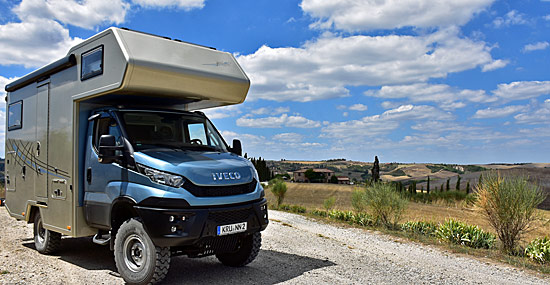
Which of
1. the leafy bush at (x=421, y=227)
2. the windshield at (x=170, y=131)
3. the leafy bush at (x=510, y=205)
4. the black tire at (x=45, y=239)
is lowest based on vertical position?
the leafy bush at (x=421, y=227)

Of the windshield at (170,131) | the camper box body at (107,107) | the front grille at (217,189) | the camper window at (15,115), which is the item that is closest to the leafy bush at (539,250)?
the camper box body at (107,107)

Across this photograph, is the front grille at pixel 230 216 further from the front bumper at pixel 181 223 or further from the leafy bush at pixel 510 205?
the leafy bush at pixel 510 205

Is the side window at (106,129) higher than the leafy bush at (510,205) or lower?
higher

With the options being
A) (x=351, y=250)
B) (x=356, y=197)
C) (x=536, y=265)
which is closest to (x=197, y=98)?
Answer: (x=351, y=250)

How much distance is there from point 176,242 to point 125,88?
246cm

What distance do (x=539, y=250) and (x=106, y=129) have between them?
8.82 m

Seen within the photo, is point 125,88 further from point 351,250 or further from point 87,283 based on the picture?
point 351,250

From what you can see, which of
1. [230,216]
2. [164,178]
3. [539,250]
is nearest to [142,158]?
[164,178]

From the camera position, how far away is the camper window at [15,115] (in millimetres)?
9672

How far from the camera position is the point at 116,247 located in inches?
258

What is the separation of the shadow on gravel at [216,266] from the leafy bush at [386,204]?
5925 millimetres

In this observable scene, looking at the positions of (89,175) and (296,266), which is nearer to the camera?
(89,175)

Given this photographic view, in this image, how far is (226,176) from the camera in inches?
256

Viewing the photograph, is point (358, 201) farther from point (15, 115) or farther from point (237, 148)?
point (15, 115)
